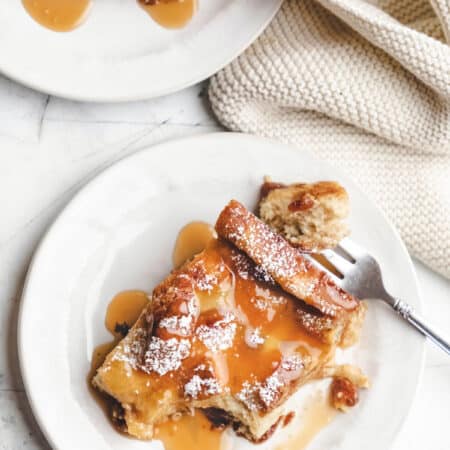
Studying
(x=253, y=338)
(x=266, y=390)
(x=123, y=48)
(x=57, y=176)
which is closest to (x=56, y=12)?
(x=123, y=48)

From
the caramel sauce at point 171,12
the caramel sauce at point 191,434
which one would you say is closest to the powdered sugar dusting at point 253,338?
the caramel sauce at point 191,434

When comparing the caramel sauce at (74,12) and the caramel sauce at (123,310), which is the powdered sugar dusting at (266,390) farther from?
the caramel sauce at (74,12)

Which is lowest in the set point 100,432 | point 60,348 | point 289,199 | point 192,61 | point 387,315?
point 100,432

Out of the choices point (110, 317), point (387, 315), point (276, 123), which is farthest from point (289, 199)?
point (110, 317)

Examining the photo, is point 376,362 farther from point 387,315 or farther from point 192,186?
point 192,186

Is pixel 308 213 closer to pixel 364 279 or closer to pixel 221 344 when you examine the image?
pixel 364 279

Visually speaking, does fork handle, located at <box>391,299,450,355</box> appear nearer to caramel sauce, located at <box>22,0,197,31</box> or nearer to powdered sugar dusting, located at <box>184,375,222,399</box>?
powdered sugar dusting, located at <box>184,375,222,399</box>
